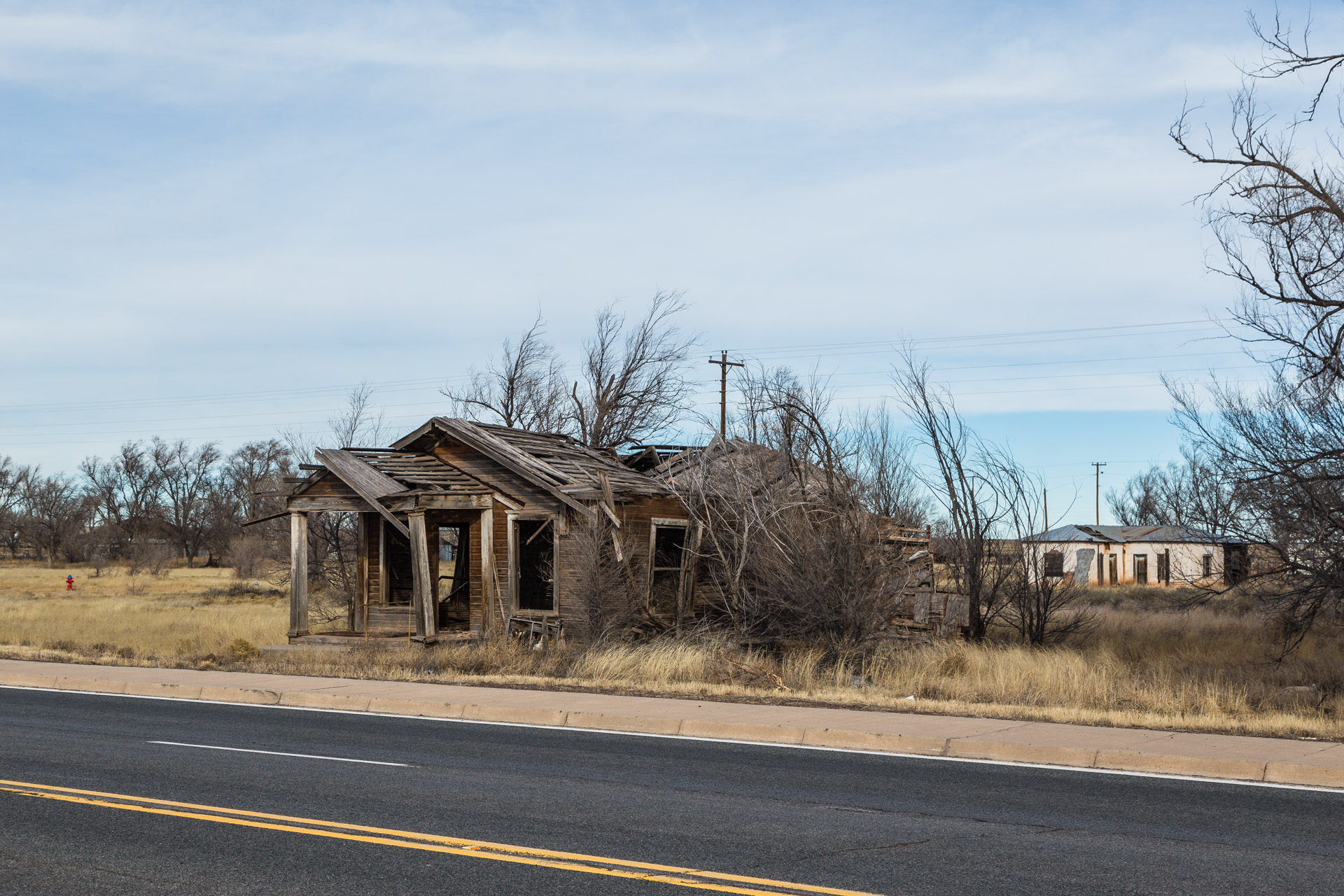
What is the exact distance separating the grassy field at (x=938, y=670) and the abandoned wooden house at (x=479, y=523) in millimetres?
1745

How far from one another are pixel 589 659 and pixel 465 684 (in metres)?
2.18

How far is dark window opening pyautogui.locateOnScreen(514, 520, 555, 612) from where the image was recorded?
22828 millimetres

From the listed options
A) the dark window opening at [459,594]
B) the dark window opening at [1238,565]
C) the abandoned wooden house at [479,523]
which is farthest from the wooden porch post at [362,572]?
the dark window opening at [1238,565]

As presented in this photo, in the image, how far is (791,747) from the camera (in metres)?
11.4

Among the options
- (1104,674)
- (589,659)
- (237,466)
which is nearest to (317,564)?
(589,659)

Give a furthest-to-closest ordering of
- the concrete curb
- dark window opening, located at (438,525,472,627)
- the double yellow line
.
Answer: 1. dark window opening, located at (438,525,472,627)
2. the concrete curb
3. the double yellow line

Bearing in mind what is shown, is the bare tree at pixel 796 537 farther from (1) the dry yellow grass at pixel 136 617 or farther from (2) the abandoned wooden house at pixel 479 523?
(1) the dry yellow grass at pixel 136 617

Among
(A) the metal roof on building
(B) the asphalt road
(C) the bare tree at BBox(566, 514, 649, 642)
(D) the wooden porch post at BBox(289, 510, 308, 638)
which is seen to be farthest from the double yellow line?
(A) the metal roof on building

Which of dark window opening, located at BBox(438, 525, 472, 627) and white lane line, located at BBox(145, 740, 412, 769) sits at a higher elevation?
dark window opening, located at BBox(438, 525, 472, 627)

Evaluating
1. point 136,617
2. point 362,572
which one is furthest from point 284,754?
point 136,617

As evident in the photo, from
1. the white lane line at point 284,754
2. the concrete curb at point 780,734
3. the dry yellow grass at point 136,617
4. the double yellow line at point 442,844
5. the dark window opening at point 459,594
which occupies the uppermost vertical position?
the dark window opening at point 459,594

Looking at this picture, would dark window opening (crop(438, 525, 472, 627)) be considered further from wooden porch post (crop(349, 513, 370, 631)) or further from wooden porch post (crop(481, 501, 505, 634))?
wooden porch post (crop(481, 501, 505, 634))

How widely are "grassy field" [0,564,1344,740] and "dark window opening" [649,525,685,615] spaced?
146 inches

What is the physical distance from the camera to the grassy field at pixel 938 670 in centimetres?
1320
